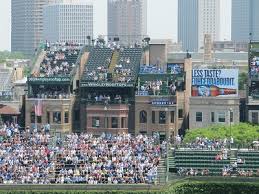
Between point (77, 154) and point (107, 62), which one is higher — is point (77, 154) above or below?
below

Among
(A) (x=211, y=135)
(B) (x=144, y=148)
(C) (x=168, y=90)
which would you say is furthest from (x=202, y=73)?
(B) (x=144, y=148)

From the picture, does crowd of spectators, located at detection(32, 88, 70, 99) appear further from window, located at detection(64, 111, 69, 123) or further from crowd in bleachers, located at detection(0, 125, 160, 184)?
crowd in bleachers, located at detection(0, 125, 160, 184)

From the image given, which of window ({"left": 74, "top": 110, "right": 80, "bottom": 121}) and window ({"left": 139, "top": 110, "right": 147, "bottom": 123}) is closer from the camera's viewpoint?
window ({"left": 139, "top": 110, "right": 147, "bottom": 123})

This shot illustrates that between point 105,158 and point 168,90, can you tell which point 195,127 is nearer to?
point 168,90

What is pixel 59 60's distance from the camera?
321ft

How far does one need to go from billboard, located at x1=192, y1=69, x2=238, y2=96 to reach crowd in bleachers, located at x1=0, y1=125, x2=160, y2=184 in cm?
1685

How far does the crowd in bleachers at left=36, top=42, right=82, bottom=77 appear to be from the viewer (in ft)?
314

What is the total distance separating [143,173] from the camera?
68.1 m

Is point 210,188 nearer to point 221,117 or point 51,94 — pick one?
point 221,117

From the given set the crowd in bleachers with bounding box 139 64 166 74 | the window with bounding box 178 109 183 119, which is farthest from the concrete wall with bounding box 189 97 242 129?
the crowd in bleachers with bounding box 139 64 166 74

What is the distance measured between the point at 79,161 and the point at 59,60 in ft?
91.5

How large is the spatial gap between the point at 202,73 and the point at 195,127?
5.02m

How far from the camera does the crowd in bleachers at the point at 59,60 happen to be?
3772 inches

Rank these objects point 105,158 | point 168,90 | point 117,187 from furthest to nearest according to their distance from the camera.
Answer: point 168,90, point 105,158, point 117,187
